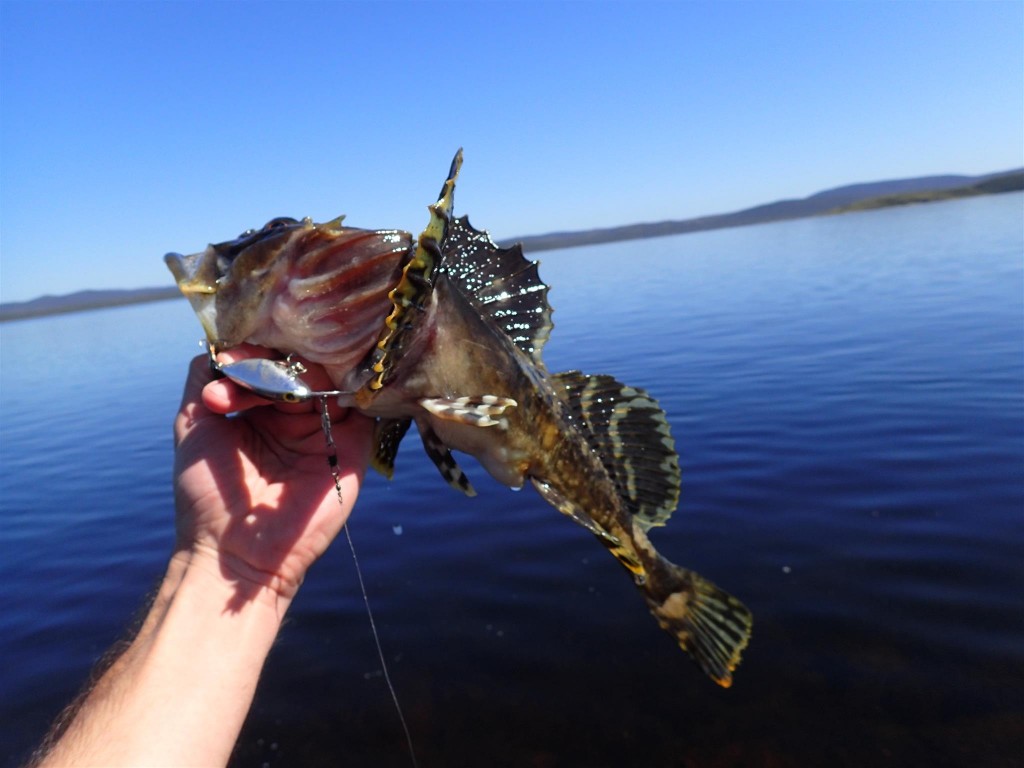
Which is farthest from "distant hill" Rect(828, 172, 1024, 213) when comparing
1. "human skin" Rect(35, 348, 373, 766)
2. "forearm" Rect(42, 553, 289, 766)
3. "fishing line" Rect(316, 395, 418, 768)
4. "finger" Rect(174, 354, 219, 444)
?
"forearm" Rect(42, 553, 289, 766)

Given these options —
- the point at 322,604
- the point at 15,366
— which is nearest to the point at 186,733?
the point at 322,604

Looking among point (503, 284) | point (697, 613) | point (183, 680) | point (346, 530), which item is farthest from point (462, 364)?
point (697, 613)

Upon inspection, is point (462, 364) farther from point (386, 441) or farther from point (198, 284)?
point (198, 284)

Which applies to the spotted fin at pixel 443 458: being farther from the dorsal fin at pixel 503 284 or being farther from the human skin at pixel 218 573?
the dorsal fin at pixel 503 284

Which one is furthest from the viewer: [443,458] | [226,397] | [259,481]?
[443,458]

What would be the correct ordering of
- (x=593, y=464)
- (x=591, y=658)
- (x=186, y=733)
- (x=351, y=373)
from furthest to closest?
(x=591, y=658) → (x=593, y=464) → (x=351, y=373) → (x=186, y=733)

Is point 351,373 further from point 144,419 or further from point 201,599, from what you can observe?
point 144,419

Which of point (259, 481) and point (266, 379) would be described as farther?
point (259, 481)

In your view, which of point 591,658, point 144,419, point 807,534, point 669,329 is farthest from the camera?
point 669,329

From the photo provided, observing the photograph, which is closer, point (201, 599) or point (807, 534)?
point (201, 599)
